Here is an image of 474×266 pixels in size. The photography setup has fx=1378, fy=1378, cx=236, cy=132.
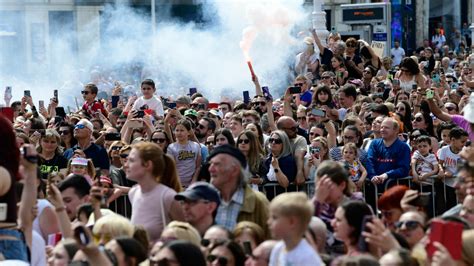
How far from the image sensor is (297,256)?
24.2ft

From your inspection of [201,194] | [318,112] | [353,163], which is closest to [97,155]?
[318,112]

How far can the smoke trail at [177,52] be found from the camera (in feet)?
85.7

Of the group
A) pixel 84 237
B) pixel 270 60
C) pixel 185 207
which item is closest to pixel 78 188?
pixel 185 207

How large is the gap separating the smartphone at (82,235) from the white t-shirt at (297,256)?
1.02 m

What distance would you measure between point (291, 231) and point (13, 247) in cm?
197

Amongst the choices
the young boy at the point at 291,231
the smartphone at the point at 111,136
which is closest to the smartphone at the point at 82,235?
the young boy at the point at 291,231

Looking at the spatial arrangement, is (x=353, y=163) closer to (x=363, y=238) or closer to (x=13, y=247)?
(x=13, y=247)

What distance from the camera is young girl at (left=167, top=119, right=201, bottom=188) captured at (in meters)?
13.2

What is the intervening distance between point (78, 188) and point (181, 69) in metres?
22.1

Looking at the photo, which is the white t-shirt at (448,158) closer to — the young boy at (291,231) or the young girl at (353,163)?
the young girl at (353,163)

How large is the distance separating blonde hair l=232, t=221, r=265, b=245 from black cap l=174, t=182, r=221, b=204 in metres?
0.33

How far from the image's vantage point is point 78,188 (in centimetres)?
954

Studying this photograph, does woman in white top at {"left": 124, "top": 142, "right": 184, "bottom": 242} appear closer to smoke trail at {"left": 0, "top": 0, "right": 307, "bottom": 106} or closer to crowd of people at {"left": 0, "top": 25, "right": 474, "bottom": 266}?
crowd of people at {"left": 0, "top": 25, "right": 474, "bottom": 266}

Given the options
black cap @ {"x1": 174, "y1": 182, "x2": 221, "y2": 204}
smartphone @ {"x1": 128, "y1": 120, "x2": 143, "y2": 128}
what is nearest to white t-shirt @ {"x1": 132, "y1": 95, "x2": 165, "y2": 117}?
smartphone @ {"x1": 128, "y1": 120, "x2": 143, "y2": 128}
